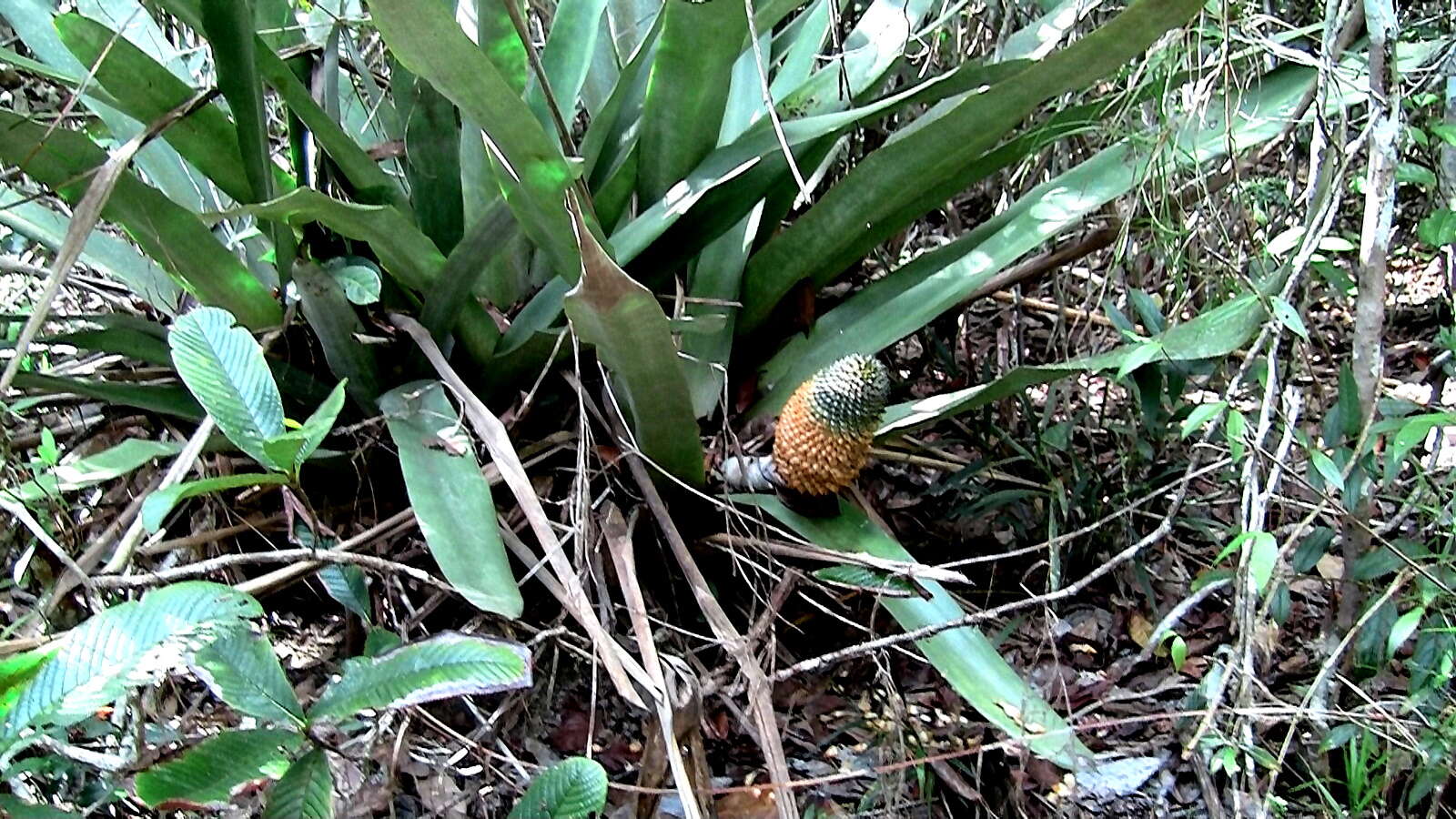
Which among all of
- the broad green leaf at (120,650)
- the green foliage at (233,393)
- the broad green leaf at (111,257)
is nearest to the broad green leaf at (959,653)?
the green foliage at (233,393)

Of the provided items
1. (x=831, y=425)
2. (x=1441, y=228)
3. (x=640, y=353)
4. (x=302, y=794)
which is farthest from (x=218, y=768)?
(x=1441, y=228)

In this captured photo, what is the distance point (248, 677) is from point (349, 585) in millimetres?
297

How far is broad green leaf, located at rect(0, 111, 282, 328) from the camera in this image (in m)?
1.14

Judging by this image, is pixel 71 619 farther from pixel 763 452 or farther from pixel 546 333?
pixel 763 452

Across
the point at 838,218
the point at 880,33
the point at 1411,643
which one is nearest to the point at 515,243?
the point at 838,218

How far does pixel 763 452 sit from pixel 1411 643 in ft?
2.67

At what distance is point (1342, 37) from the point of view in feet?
4.40

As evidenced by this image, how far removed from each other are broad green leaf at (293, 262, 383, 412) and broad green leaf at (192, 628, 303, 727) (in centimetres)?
39

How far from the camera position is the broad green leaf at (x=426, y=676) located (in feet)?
2.84

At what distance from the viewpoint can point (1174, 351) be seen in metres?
1.23

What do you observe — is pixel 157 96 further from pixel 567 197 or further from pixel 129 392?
pixel 567 197

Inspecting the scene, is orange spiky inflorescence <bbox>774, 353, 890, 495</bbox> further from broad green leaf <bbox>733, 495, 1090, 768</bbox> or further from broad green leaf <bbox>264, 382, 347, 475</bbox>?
broad green leaf <bbox>264, 382, 347, 475</bbox>

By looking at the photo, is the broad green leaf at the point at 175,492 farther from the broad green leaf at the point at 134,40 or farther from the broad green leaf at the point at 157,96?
the broad green leaf at the point at 134,40

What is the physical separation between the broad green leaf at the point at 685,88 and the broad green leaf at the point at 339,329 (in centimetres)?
38
